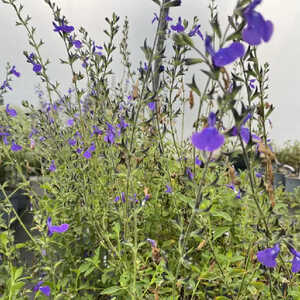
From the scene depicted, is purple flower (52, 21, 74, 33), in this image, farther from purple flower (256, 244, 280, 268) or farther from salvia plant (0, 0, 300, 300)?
purple flower (256, 244, 280, 268)

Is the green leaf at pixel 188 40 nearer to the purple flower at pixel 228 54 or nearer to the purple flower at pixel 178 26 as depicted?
the purple flower at pixel 228 54

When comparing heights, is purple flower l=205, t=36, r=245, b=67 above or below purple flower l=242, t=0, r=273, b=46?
below

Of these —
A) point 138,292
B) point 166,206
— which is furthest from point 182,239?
point 166,206

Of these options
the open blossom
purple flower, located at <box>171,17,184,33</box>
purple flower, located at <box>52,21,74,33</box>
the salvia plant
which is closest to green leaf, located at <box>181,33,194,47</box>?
the salvia plant

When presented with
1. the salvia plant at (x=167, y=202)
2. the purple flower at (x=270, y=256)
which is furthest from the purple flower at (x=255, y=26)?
the purple flower at (x=270, y=256)

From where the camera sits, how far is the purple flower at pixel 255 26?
1.63 feet

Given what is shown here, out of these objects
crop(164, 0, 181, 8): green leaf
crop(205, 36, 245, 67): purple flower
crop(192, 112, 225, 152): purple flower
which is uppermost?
crop(164, 0, 181, 8): green leaf

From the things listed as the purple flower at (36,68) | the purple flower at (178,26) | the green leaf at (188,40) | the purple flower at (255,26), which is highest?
the purple flower at (178,26)

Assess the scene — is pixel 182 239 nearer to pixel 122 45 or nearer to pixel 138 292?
pixel 138 292

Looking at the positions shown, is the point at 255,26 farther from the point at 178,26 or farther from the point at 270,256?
the point at 178,26

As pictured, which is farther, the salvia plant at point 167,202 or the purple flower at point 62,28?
the purple flower at point 62,28

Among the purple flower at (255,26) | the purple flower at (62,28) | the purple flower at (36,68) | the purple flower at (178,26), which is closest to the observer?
the purple flower at (255,26)

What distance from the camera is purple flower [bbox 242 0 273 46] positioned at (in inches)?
19.6

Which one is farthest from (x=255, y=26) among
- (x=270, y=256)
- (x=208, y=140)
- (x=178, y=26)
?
(x=178, y=26)
